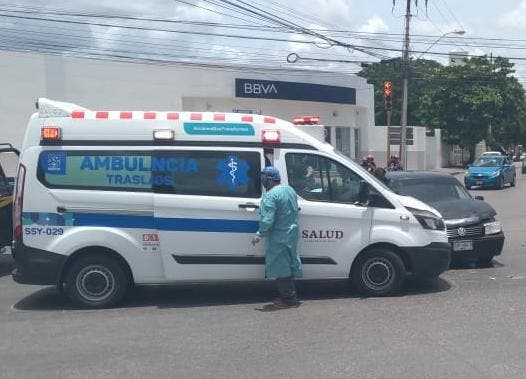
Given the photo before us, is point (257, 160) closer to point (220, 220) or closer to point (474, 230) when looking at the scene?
point (220, 220)

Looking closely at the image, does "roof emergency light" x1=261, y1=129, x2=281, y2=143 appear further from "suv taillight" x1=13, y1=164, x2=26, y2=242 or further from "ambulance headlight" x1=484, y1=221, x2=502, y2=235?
"ambulance headlight" x1=484, y1=221, x2=502, y2=235

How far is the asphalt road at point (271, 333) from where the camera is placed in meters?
5.74

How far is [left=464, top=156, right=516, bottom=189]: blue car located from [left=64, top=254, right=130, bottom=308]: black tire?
26.3m

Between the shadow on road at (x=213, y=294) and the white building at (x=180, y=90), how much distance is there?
21025mm

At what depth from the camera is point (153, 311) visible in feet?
26.3

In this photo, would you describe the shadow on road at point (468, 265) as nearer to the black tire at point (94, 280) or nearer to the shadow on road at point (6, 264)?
the black tire at point (94, 280)

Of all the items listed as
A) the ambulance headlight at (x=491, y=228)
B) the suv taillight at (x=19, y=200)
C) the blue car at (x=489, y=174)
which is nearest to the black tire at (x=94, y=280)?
the suv taillight at (x=19, y=200)

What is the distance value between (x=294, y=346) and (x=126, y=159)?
310 centimetres

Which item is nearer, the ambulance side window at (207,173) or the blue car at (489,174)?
the ambulance side window at (207,173)

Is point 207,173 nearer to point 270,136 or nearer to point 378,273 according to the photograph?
Result: point 270,136

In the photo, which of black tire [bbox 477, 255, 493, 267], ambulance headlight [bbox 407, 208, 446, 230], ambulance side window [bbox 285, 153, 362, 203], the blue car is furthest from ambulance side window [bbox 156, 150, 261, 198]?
the blue car

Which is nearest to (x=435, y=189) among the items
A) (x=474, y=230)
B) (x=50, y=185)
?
(x=474, y=230)

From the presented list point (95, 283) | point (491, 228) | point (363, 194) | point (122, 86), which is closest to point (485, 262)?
point (491, 228)

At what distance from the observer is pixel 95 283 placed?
26.9 ft
